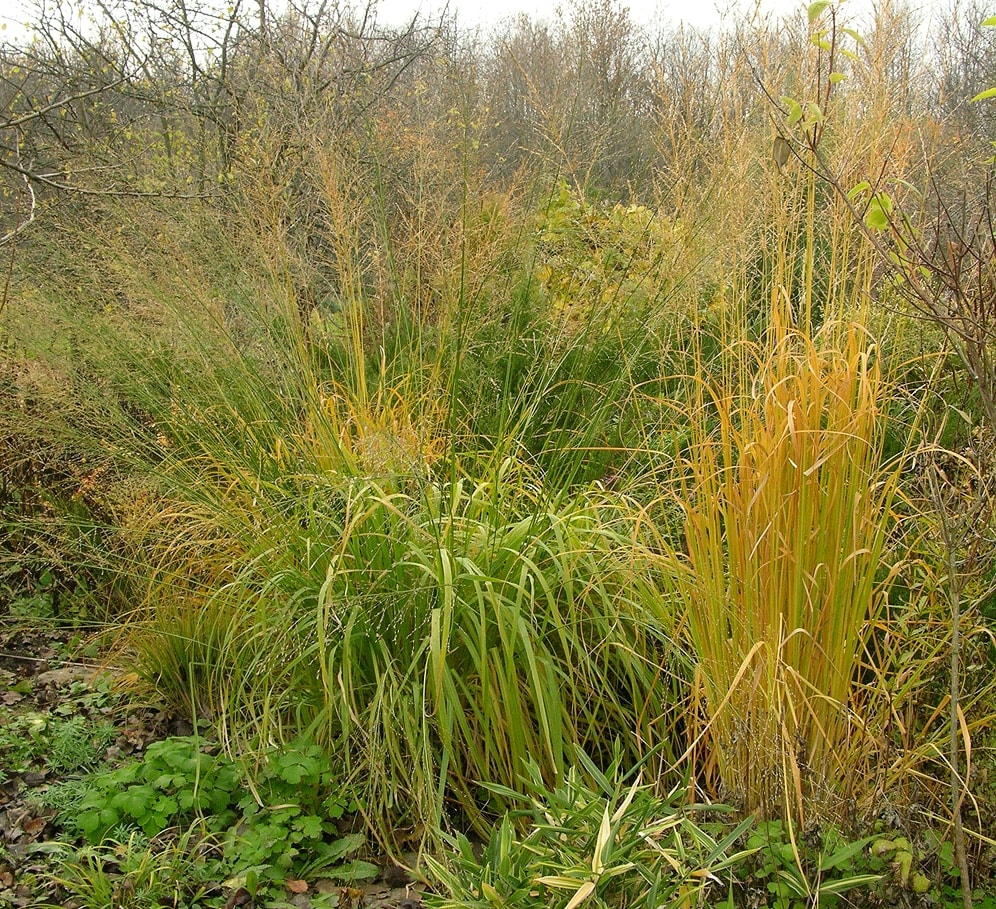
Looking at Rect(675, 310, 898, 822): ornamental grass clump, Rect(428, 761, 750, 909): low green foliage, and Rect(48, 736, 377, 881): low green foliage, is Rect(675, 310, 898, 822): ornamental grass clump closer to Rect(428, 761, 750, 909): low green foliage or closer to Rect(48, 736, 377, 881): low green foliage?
Rect(428, 761, 750, 909): low green foliage

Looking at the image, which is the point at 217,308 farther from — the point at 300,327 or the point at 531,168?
the point at 531,168

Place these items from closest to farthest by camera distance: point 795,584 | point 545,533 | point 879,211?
point 879,211 < point 795,584 < point 545,533

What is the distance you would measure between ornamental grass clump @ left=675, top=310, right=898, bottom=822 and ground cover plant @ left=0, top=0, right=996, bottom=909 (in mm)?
10

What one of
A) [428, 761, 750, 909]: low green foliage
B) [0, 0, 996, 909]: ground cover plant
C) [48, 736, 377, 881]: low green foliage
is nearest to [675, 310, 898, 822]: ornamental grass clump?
[0, 0, 996, 909]: ground cover plant

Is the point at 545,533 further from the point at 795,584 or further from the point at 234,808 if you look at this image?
the point at 234,808

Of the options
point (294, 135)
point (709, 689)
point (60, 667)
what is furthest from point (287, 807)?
point (294, 135)

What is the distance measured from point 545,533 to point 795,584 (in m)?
0.69

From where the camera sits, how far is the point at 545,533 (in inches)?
93.6

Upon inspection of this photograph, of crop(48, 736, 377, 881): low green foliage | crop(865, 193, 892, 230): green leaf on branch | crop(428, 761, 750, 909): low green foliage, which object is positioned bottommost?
crop(48, 736, 377, 881): low green foliage

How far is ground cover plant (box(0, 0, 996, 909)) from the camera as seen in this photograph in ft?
6.06

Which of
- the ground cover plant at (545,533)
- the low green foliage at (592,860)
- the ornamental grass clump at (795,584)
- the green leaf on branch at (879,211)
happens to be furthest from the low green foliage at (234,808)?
the green leaf on branch at (879,211)

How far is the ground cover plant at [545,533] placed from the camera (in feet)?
6.06

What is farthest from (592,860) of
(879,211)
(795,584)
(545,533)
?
(879,211)

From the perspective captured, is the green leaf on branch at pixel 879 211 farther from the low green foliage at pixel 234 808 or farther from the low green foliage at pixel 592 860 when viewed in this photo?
the low green foliage at pixel 234 808
